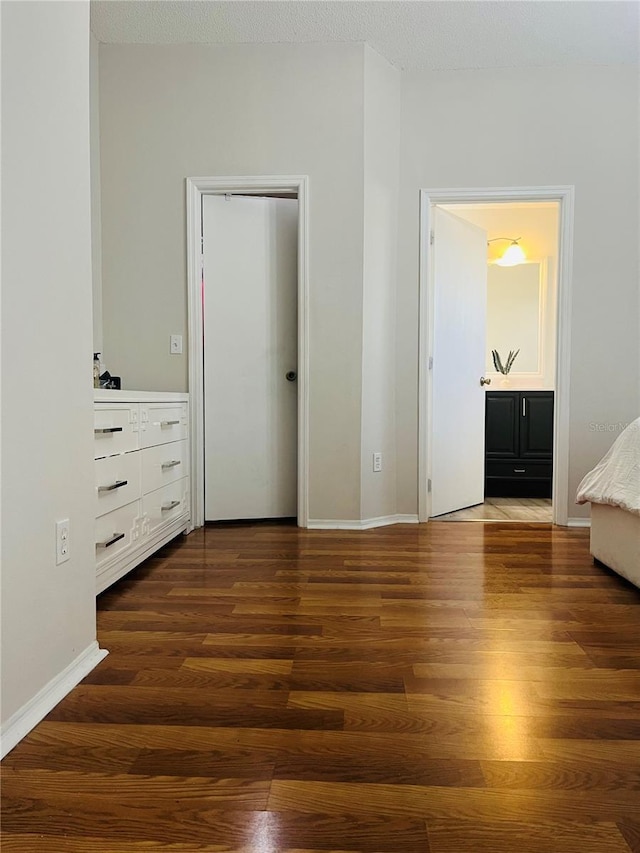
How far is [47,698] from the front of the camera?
4.65 ft

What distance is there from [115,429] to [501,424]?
11.6 ft

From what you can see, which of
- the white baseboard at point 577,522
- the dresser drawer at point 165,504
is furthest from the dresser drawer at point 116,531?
the white baseboard at point 577,522

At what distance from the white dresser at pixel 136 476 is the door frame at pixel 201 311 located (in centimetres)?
16

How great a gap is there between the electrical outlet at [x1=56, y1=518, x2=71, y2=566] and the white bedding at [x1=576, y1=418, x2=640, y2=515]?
2.05 meters

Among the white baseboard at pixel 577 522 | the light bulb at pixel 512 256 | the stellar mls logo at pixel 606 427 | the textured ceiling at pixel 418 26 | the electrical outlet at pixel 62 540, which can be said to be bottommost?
the white baseboard at pixel 577 522

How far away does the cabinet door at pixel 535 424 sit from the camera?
488cm

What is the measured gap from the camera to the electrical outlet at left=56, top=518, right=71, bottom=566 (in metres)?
1.49

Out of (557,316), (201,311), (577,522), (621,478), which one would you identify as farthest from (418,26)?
(577,522)

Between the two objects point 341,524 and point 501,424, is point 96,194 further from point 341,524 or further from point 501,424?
point 501,424

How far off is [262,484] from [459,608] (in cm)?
184

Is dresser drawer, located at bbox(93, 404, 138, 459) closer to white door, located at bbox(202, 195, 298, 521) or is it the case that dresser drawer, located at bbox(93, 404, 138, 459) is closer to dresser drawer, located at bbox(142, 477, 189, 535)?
dresser drawer, located at bbox(142, 477, 189, 535)

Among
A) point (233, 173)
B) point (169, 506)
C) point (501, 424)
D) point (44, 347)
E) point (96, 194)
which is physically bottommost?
point (169, 506)

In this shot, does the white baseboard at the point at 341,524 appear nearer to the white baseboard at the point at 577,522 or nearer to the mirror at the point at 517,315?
the white baseboard at the point at 577,522

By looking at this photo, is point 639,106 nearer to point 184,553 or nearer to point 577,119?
point 577,119
